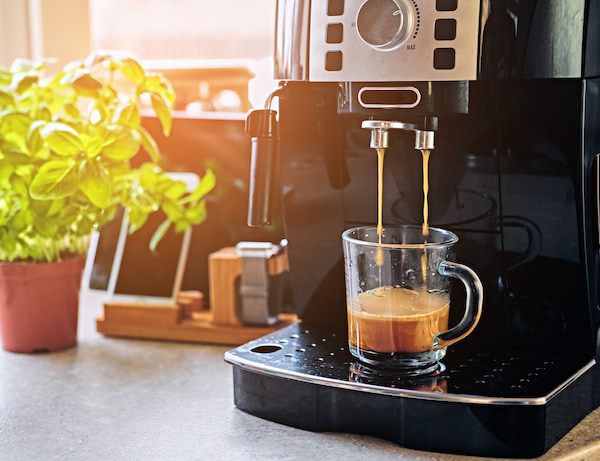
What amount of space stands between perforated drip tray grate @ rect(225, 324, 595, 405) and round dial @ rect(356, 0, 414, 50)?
30 cm

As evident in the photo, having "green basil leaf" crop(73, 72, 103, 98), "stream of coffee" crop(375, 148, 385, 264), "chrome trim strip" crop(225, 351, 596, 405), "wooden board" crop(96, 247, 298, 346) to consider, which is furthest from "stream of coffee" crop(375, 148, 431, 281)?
"green basil leaf" crop(73, 72, 103, 98)

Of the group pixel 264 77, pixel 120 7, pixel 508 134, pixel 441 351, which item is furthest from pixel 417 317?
pixel 120 7

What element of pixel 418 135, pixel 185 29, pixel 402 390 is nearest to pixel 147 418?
pixel 402 390

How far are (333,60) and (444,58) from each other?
0.34 ft

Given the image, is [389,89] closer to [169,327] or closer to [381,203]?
[381,203]

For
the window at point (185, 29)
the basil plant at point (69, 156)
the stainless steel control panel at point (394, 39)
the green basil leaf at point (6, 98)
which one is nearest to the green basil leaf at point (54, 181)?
the basil plant at point (69, 156)

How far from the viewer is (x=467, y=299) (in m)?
0.68

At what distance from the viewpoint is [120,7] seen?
6.64 feet

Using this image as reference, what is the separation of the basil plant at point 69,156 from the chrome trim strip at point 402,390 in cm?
27

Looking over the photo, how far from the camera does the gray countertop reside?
0.66 metres

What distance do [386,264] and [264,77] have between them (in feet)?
2.22

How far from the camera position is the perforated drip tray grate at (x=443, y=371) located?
0.64 meters

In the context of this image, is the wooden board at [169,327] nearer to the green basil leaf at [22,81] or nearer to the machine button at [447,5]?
the green basil leaf at [22,81]

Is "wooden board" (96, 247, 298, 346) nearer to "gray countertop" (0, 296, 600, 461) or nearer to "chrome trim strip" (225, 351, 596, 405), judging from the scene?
"gray countertop" (0, 296, 600, 461)
